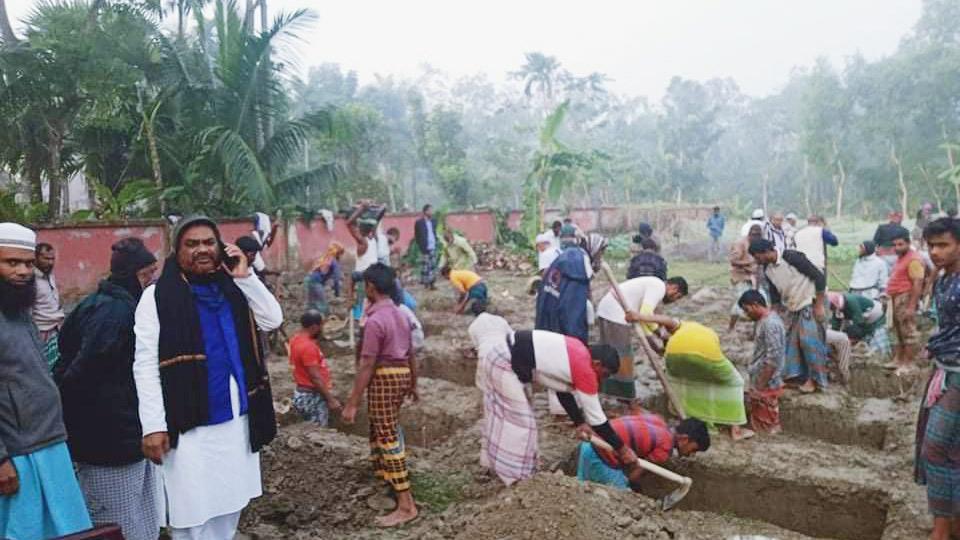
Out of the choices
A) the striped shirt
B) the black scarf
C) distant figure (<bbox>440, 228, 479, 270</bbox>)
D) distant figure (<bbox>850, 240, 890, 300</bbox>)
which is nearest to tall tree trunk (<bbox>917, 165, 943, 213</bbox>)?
distant figure (<bbox>850, 240, 890, 300</bbox>)

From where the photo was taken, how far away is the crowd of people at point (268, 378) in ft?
7.92

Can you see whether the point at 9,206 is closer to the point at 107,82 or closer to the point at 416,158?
the point at 107,82

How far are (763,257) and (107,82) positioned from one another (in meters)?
9.37

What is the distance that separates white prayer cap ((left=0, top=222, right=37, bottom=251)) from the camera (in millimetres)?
2406

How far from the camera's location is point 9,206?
8.39 meters

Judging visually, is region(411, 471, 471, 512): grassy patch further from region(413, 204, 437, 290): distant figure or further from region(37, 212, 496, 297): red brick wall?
region(413, 204, 437, 290): distant figure

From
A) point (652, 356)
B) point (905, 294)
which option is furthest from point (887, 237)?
point (652, 356)

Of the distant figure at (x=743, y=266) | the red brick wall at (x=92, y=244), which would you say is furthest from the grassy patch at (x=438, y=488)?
the red brick wall at (x=92, y=244)

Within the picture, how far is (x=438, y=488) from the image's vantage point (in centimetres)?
427

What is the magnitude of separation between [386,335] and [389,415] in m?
0.47

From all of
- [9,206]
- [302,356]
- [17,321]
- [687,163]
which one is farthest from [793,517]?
[687,163]

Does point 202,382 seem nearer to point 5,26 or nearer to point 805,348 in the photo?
point 805,348

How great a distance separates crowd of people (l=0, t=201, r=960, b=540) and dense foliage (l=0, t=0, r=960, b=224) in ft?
20.1

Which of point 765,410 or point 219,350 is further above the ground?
point 219,350
